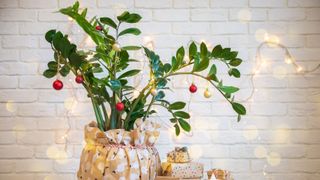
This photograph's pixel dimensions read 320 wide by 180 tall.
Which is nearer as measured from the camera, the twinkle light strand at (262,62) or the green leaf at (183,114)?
the green leaf at (183,114)

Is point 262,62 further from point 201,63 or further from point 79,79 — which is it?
point 79,79

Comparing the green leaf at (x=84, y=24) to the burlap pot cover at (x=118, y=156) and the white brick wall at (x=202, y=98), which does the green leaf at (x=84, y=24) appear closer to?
the burlap pot cover at (x=118, y=156)

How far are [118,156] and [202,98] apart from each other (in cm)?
74

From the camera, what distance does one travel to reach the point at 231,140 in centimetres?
181

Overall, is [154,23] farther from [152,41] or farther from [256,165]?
[256,165]

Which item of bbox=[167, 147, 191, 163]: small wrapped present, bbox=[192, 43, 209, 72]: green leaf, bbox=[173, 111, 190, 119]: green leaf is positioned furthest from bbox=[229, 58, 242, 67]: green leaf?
bbox=[167, 147, 191, 163]: small wrapped present

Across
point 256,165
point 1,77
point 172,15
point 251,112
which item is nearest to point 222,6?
point 172,15

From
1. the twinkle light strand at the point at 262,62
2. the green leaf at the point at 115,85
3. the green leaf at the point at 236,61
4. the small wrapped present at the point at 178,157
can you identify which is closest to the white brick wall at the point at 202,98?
the twinkle light strand at the point at 262,62

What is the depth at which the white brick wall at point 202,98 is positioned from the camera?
5.90 ft

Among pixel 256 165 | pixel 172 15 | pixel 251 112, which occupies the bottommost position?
pixel 256 165

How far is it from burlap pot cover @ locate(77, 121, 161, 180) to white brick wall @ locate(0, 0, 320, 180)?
0.56 meters

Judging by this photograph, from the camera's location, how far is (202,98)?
1822mm

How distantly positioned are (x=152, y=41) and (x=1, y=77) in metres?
0.71

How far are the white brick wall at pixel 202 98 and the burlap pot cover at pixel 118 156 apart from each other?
56cm
